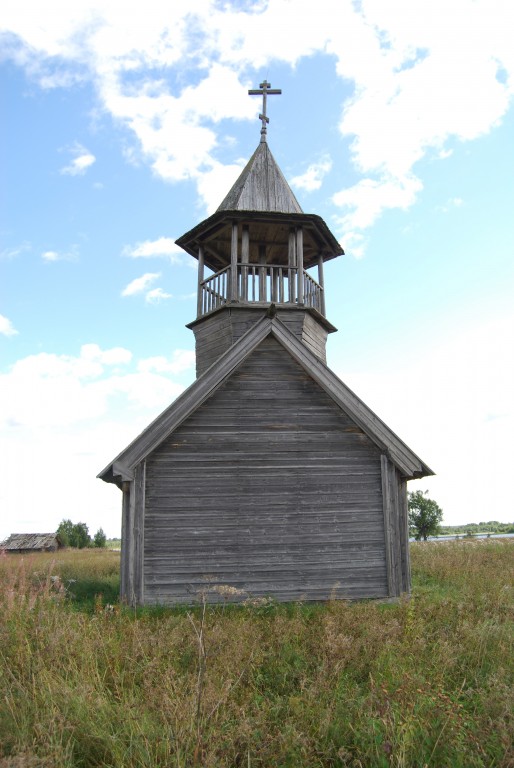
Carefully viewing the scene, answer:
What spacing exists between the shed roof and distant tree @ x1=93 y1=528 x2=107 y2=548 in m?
4.10

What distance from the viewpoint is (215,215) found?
14.3m

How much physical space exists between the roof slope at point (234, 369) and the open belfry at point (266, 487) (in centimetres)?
2

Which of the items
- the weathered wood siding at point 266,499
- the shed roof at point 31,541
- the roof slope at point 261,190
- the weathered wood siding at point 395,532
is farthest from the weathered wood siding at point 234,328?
the shed roof at point 31,541

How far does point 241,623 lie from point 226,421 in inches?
176

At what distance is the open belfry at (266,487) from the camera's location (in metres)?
10.7

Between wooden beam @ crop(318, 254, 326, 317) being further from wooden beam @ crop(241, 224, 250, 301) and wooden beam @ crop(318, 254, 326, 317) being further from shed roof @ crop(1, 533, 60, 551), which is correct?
shed roof @ crop(1, 533, 60, 551)

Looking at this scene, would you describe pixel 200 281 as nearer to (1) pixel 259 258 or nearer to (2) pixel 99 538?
(1) pixel 259 258

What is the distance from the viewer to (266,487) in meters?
11.1

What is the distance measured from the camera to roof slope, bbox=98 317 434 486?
35.1 ft

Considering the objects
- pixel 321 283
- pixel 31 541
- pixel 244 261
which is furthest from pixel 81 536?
pixel 244 261

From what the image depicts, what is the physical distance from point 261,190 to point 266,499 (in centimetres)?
893

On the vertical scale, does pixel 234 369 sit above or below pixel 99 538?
above

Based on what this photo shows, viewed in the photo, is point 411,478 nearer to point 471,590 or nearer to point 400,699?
point 471,590

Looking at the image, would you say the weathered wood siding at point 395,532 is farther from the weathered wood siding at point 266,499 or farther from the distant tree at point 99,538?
the distant tree at point 99,538
